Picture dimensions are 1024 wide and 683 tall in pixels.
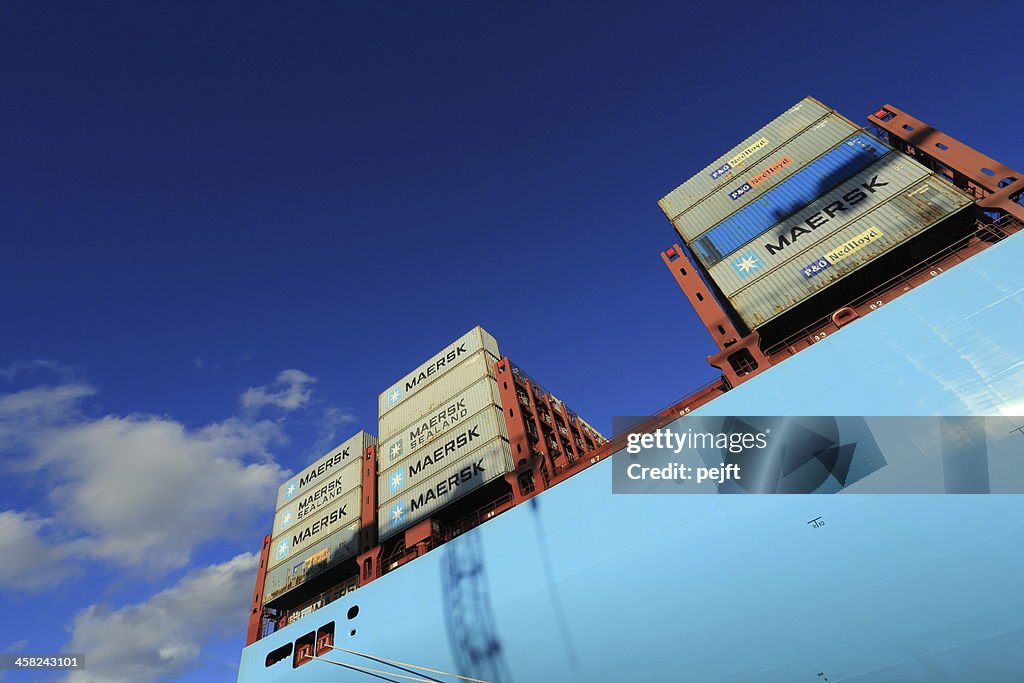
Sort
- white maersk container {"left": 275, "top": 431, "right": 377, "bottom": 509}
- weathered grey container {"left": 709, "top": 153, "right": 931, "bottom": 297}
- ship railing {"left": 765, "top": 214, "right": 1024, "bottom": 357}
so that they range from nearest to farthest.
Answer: ship railing {"left": 765, "top": 214, "right": 1024, "bottom": 357} < weathered grey container {"left": 709, "top": 153, "right": 931, "bottom": 297} < white maersk container {"left": 275, "top": 431, "right": 377, "bottom": 509}

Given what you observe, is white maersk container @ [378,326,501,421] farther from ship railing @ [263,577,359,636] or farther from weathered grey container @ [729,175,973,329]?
weathered grey container @ [729,175,973,329]

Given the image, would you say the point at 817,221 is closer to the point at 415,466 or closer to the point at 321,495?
the point at 415,466

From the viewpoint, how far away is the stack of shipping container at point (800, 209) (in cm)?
1255

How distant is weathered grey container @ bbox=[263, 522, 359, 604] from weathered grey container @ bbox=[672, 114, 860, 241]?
16664mm

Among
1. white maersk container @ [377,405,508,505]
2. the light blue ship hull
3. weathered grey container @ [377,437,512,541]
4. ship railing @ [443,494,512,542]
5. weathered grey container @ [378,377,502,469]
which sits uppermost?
weathered grey container @ [378,377,502,469]

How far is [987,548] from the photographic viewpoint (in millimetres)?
8250

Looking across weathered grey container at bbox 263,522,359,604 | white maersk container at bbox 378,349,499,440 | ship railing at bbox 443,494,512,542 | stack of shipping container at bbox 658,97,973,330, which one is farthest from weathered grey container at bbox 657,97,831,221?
weathered grey container at bbox 263,522,359,604

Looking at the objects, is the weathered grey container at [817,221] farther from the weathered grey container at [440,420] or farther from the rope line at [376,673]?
the rope line at [376,673]

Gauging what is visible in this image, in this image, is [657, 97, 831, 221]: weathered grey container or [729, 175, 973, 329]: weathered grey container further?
[657, 97, 831, 221]: weathered grey container

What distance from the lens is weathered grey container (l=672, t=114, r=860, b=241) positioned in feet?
50.9

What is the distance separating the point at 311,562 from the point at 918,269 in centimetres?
2249

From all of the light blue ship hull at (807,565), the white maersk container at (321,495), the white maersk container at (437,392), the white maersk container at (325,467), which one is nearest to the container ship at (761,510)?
the light blue ship hull at (807,565)

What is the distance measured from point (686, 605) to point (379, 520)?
12.2 meters

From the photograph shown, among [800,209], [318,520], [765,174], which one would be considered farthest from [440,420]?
[765,174]
